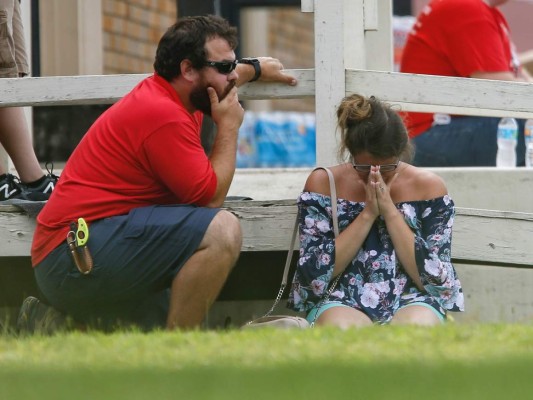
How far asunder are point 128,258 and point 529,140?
3450 millimetres

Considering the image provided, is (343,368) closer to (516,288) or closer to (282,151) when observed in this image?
(516,288)

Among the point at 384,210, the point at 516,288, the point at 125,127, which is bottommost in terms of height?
the point at 516,288

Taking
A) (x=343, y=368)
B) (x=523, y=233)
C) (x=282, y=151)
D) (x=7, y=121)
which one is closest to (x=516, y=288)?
(x=523, y=233)

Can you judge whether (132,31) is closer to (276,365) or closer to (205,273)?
(205,273)

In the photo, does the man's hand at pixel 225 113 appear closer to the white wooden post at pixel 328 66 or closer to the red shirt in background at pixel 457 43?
the white wooden post at pixel 328 66

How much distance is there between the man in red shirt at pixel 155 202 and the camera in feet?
17.7

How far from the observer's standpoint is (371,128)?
19.1 ft

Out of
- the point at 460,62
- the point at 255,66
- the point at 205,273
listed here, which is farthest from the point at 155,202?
the point at 460,62

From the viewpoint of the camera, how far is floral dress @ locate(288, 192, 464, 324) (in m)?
5.82

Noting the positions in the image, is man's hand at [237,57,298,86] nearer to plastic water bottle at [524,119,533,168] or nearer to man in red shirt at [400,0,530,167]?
man in red shirt at [400,0,530,167]

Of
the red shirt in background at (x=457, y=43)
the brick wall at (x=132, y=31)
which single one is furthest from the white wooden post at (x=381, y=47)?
the brick wall at (x=132, y=31)

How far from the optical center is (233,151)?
5590 millimetres

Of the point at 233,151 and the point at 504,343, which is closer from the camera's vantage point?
the point at 504,343

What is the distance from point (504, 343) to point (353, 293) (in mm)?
1746
